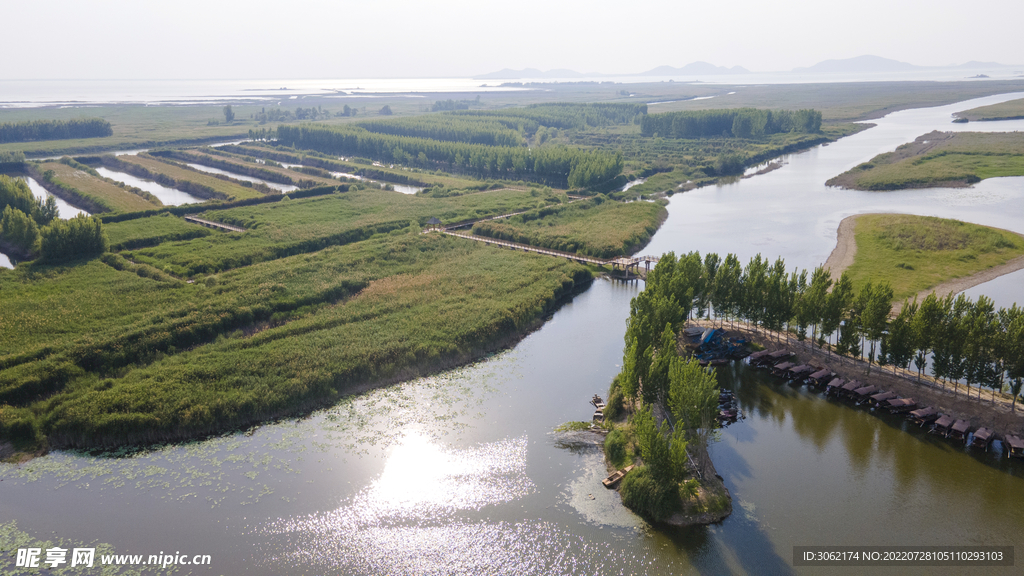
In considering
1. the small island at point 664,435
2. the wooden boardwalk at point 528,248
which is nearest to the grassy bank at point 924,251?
the wooden boardwalk at point 528,248

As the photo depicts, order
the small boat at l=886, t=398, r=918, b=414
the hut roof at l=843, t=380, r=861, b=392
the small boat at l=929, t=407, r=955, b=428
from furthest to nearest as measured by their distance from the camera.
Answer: the hut roof at l=843, t=380, r=861, b=392 → the small boat at l=886, t=398, r=918, b=414 → the small boat at l=929, t=407, r=955, b=428

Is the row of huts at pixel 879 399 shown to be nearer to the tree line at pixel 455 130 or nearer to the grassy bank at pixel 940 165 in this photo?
the grassy bank at pixel 940 165

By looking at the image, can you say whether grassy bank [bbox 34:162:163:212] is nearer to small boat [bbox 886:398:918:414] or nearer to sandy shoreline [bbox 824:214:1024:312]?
sandy shoreline [bbox 824:214:1024:312]

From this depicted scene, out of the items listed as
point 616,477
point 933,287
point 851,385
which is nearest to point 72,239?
point 616,477

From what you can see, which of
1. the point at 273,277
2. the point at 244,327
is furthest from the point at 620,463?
the point at 273,277

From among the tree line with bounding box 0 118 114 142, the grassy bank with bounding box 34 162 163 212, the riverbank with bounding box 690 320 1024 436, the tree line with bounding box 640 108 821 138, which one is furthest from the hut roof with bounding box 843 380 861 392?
the tree line with bounding box 0 118 114 142

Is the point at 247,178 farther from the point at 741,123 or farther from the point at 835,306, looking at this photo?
the point at 741,123
